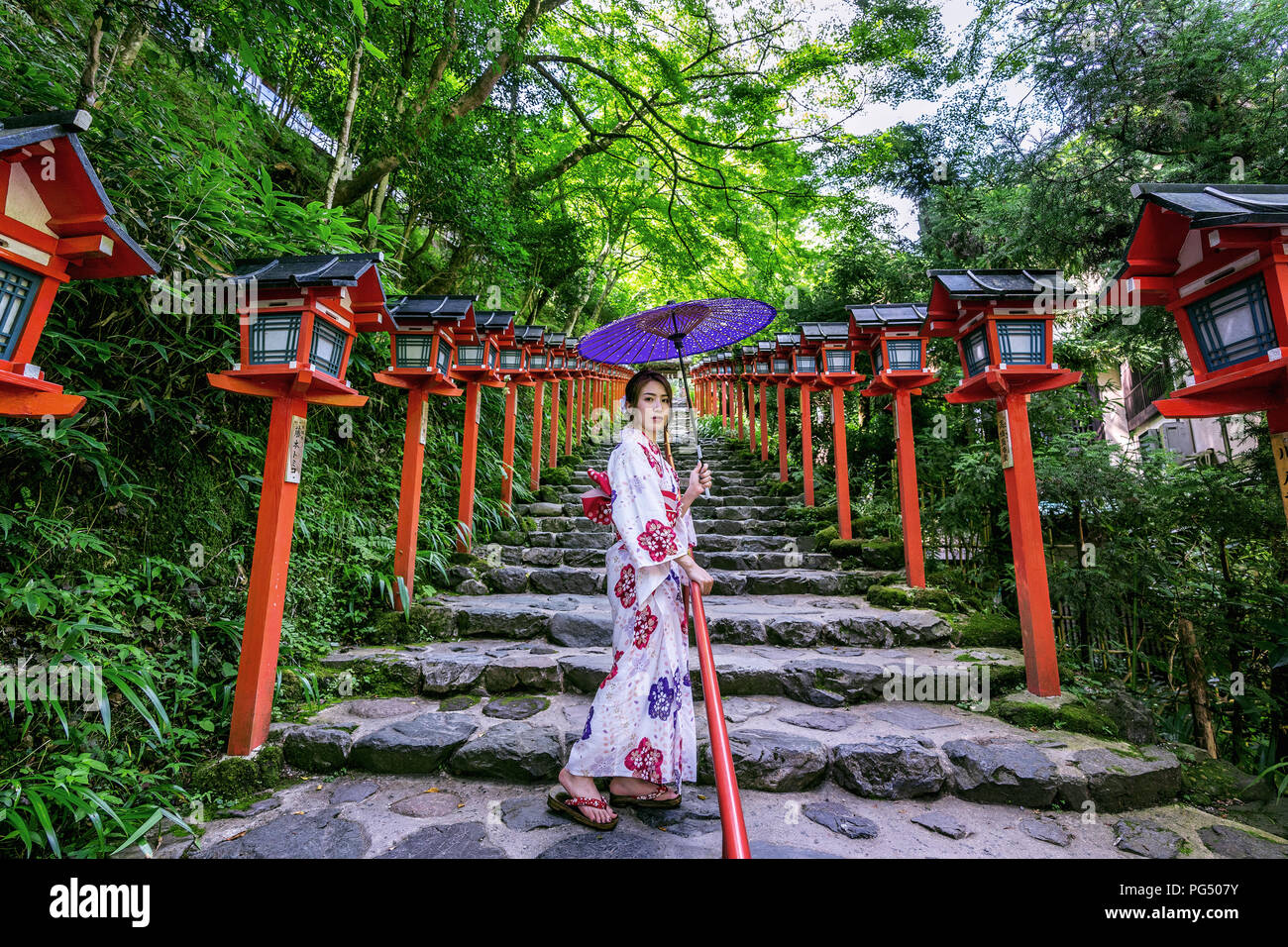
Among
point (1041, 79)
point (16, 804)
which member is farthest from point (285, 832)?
point (1041, 79)

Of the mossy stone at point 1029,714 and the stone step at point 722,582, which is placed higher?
the stone step at point 722,582

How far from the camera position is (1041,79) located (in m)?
5.51

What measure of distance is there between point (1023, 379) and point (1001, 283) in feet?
2.21

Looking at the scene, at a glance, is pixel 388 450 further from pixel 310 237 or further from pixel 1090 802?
pixel 1090 802

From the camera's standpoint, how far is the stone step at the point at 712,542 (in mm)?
6551

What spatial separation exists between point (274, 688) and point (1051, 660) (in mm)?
4947

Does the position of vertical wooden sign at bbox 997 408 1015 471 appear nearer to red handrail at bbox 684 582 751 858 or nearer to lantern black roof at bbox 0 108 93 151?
red handrail at bbox 684 582 751 858

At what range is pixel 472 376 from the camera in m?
5.93

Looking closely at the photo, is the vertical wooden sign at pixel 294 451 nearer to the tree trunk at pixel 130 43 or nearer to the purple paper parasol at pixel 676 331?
the purple paper parasol at pixel 676 331

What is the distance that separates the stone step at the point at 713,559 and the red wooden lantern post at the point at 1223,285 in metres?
3.76

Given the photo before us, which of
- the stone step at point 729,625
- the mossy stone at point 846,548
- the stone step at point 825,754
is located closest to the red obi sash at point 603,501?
the stone step at point 825,754

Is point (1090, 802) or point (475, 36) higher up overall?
point (475, 36)

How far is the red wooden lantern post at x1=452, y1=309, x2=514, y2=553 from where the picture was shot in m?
5.77
